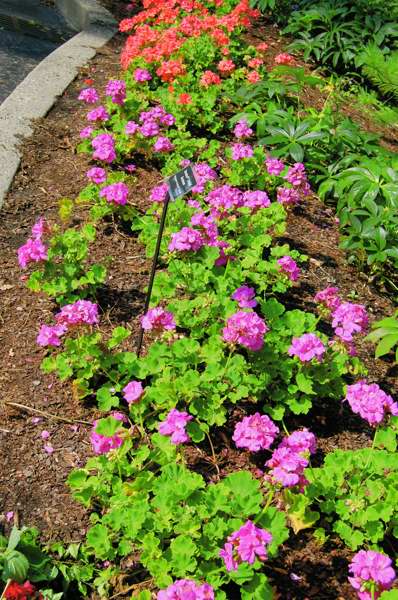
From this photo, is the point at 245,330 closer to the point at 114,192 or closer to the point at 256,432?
the point at 256,432

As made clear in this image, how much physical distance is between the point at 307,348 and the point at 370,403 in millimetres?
305

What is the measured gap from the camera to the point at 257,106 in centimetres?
452

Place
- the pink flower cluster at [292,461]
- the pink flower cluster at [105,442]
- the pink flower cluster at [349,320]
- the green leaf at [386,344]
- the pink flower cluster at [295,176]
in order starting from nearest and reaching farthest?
the pink flower cluster at [292,461]
the pink flower cluster at [105,442]
the pink flower cluster at [349,320]
the green leaf at [386,344]
the pink flower cluster at [295,176]

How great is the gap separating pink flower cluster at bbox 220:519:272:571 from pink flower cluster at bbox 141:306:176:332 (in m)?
0.93

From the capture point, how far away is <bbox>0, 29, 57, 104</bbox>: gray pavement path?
5.43 m

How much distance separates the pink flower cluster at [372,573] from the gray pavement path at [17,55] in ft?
14.1

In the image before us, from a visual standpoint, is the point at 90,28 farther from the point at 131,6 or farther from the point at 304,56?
the point at 304,56

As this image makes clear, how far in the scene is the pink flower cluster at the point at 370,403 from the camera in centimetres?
229

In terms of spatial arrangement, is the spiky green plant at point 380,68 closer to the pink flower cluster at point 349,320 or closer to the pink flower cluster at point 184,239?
the pink flower cluster at point 184,239

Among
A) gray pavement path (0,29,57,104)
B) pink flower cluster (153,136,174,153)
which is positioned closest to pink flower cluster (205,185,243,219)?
pink flower cluster (153,136,174,153)

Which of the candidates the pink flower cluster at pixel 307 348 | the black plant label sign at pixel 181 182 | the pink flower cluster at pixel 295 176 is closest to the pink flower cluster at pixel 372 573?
the pink flower cluster at pixel 307 348

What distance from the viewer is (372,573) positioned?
5.98 feet

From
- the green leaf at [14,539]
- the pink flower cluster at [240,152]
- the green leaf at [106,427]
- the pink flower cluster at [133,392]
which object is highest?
the green leaf at [106,427]

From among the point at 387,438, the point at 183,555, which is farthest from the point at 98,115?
the point at 183,555
